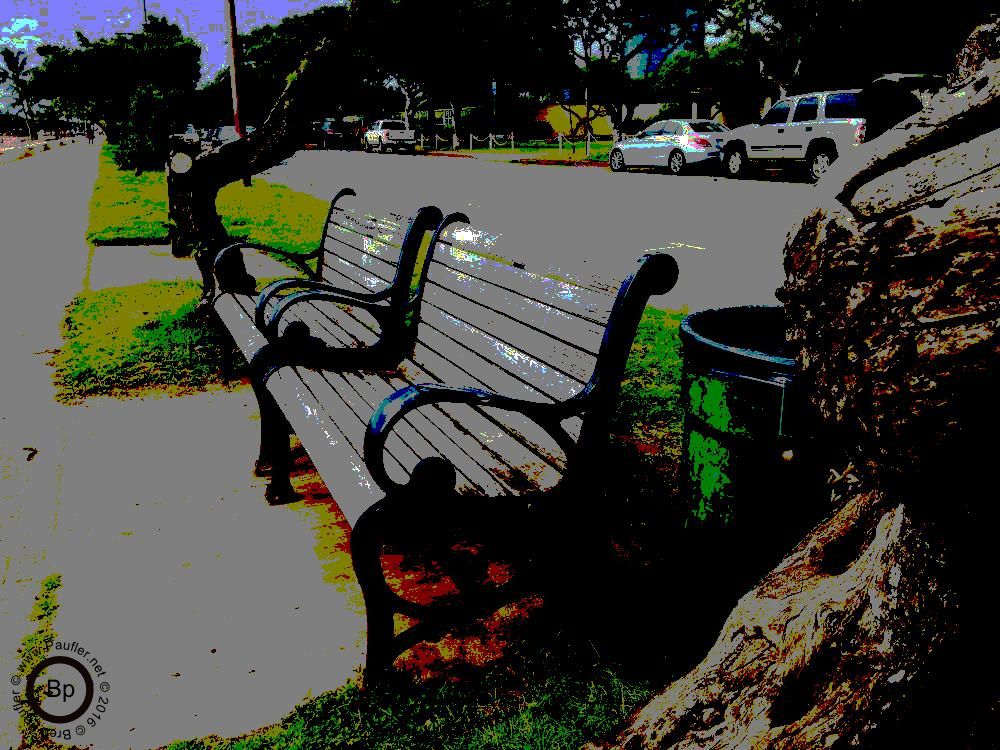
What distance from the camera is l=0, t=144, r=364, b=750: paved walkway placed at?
2350 mm

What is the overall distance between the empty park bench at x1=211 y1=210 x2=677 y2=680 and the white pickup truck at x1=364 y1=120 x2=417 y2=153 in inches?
1543

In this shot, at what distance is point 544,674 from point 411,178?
20742 millimetres

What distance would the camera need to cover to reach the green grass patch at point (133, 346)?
502 centimetres

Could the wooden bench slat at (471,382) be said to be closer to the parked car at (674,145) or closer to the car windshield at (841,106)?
the car windshield at (841,106)

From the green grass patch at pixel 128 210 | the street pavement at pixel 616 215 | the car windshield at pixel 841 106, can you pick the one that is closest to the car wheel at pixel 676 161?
the street pavement at pixel 616 215

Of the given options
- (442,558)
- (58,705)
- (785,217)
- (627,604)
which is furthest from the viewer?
(785,217)

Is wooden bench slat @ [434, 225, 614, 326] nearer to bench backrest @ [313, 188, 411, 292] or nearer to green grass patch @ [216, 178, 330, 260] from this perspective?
bench backrest @ [313, 188, 411, 292]

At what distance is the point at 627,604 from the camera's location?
2762 mm

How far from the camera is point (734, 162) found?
21.9 m

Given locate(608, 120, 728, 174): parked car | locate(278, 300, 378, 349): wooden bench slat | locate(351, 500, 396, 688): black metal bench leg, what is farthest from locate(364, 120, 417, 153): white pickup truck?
locate(351, 500, 396, 688): black metal bench leg

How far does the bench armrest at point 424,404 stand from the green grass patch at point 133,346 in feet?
10.7

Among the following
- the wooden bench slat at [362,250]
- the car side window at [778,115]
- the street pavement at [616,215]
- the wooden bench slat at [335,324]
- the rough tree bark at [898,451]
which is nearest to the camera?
the rough tree bark at [898,451]

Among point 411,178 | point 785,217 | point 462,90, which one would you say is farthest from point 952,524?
point 462,90

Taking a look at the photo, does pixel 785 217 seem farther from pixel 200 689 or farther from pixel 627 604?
pixel 200 689
